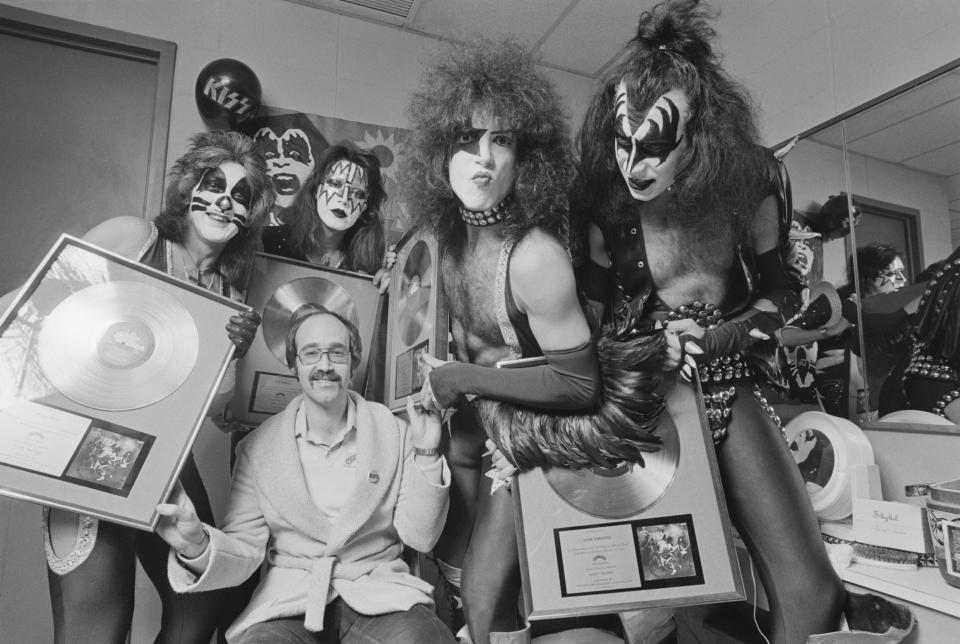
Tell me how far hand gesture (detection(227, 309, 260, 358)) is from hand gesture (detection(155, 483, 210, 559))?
A: 491 mm

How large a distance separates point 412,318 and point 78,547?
1.22 metres

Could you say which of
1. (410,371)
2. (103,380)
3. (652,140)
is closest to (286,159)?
(410,371)

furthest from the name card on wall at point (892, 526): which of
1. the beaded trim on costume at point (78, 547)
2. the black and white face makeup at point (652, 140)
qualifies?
the beaded trim on costume at point (78, 547)

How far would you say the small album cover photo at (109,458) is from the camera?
1610 millimetres

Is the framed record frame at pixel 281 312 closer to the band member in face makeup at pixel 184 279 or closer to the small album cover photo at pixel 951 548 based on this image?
the band member in face makeup at pixel 184 279

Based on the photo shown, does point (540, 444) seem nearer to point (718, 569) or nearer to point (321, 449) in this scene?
point (718, 569)

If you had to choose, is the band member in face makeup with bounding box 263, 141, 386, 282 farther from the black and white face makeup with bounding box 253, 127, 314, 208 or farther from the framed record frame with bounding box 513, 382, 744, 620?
the framed record frame with bounding box 513, 382, 744, 620

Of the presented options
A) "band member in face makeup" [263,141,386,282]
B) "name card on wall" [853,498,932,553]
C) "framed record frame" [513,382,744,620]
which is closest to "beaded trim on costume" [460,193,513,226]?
"framed record frame" [513,382,744,620]

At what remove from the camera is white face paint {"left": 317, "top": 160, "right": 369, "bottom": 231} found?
275 centimetres

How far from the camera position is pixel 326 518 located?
195 cm

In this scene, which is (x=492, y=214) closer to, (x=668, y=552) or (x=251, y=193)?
(x=668, y=552)

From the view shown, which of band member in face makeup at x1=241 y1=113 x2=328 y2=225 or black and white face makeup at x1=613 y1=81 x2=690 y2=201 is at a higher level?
band member in face makeup at x1=241 y1=113 x2=328 y2=225

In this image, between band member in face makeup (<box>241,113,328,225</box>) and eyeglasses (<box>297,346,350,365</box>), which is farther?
band member in face makeup (<box>241,113,328,225</box>)

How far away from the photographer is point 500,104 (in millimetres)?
1617
